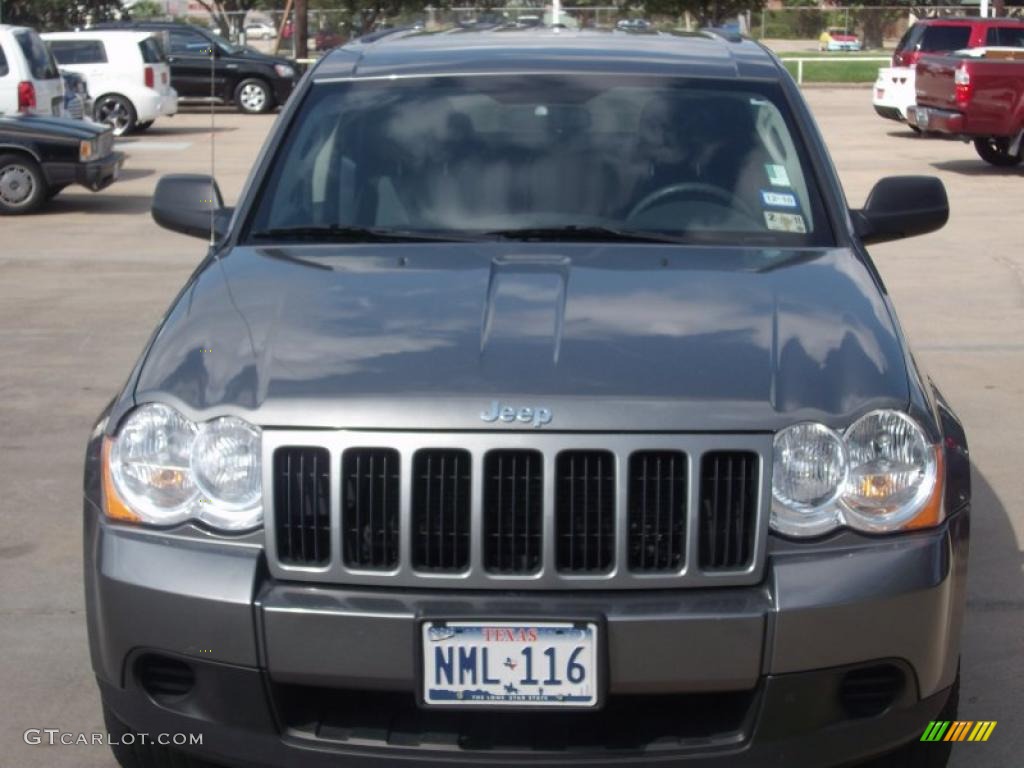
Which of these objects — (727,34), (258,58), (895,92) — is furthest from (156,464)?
(258,58)

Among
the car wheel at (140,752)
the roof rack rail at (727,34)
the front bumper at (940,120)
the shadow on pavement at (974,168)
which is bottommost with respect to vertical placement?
the shadow on pavement at (974,168)

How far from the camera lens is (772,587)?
3.26m

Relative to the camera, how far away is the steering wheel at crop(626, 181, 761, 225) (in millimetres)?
4695

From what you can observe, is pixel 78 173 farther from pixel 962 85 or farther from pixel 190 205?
pixel 190 205

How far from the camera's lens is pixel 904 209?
204 inches

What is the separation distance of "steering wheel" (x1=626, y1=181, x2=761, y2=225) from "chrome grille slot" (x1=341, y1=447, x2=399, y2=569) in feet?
5.39

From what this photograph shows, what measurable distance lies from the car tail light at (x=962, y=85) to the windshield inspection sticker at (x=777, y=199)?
15622 millimetres

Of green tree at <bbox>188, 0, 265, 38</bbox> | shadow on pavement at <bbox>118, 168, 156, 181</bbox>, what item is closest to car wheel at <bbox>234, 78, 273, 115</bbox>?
green tree at <bbox>188, 0, 265, 38</bbox>

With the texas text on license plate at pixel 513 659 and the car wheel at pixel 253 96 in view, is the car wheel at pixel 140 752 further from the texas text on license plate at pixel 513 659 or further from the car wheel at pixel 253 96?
the car wheel at pixel 253 96

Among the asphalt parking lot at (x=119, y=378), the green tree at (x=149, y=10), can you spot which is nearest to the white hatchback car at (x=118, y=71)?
the asphalt parking lot at (x=119, y=378)

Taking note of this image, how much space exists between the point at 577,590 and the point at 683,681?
27cm

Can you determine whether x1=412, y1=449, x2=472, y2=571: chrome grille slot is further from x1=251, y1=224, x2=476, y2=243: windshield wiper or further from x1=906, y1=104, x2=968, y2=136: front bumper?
x1=906, y1=104, x2=968, y2=136: front bumper

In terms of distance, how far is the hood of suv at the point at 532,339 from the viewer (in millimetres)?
→ 3338

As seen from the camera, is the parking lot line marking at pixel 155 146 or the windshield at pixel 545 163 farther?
the parking lot line marking at pixel 155 146
